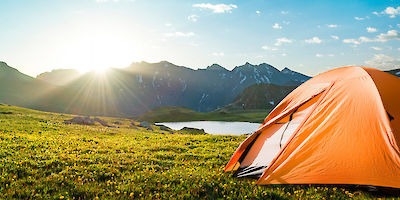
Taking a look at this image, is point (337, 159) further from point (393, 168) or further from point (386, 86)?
point (386, 86)

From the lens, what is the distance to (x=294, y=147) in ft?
27.9

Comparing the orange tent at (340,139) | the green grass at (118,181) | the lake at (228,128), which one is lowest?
the lake at (228,128)

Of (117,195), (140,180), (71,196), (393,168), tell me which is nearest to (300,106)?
(393,168)

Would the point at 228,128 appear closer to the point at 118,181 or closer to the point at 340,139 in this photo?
the point at 340,139

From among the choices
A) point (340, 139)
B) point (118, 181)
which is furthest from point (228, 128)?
point (118, 181)

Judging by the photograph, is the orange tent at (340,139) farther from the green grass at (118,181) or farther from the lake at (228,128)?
the lake at (228,128)

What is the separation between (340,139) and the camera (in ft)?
26.8

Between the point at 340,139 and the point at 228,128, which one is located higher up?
the point at 340,139

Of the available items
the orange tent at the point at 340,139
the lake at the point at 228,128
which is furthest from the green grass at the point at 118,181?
the lake at the point at 228,128

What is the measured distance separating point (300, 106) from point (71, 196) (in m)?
8.94

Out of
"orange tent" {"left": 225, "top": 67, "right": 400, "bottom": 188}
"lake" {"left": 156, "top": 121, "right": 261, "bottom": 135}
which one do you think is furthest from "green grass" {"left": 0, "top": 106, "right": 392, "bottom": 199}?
"lake" {"left": 156, "top": 121, "right": 261, "bottom": 135}

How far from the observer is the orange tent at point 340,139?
301 inches

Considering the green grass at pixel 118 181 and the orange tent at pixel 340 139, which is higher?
the orange tent at pixel 340 139

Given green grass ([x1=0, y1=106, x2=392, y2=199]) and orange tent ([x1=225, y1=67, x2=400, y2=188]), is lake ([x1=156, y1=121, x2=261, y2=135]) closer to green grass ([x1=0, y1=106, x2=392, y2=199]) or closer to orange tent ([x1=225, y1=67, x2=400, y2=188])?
orange tent ([x1=225, y1=67, x2=400, y2=188])
